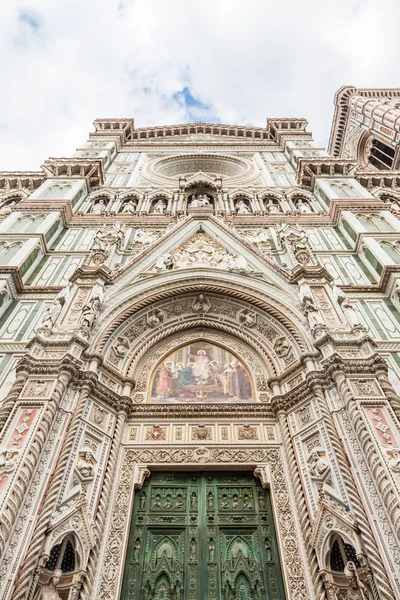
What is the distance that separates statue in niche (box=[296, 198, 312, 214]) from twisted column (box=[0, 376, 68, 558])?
387 inches

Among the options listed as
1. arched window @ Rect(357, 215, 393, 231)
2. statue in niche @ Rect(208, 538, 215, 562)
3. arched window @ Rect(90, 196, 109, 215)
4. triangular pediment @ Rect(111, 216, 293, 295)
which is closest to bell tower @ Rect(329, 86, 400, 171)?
arched window @ Rect(357, 215, 393, 231)

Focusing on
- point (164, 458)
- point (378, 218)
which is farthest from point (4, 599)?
point (378, 218)

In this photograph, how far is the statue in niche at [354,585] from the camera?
470 centimetres

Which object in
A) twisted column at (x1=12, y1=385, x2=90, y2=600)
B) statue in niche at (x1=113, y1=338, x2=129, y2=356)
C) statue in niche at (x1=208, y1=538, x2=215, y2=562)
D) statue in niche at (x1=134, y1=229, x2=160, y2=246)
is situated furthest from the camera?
statue in niche at (x1=134, y1=229, x2=160, y2=246)

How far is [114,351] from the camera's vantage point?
8305 millimetres

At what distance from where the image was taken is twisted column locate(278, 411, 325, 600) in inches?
201

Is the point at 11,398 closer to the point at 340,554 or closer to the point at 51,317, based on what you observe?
the point at 51,317

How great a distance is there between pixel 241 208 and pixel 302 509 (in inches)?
402

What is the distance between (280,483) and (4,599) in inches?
152

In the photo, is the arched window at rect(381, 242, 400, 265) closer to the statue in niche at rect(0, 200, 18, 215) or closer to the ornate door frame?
the ornate door frame

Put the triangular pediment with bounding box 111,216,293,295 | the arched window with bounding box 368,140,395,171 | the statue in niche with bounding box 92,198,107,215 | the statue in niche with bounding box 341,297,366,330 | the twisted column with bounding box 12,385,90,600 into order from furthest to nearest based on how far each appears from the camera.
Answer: the arched window with bounding box 368,140,395,171 → the statue in niche with bounding box 92,198,107,215 → the triangular pediment with bounding box 111,216,293,295 → the statue in niche with bounding box 341,297,366,330 → the twisted column with bounding box 12,385,90,600

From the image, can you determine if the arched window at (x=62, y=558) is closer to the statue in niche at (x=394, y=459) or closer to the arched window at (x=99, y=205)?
the statue in niche at (x=394, y=459)

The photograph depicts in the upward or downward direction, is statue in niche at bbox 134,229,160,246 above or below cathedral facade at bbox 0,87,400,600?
above

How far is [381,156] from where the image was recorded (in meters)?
29.7
